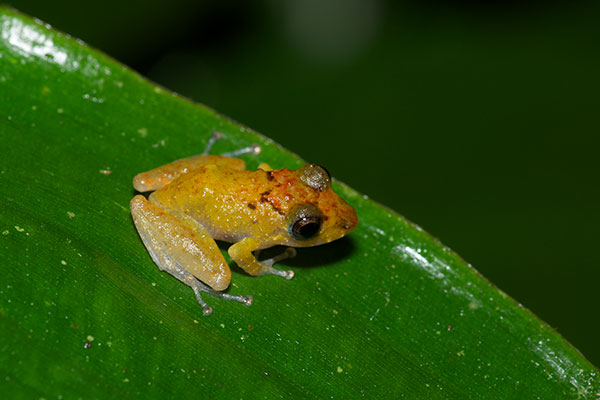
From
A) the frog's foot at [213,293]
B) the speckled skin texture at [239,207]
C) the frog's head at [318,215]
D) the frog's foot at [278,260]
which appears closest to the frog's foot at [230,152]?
the speckled skin texture at [239,207]

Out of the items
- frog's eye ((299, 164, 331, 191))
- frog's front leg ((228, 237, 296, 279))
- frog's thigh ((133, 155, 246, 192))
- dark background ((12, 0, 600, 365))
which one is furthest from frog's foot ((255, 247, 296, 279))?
dark background ((12, 0, 600, 365))

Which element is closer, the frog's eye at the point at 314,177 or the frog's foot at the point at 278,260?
the frog's foot at the point at 278,260

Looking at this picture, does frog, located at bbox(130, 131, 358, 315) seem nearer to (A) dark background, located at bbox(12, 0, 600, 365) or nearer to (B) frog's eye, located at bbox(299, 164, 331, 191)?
(B) frog's eye, located at bbox(299, 164, 331, 191)

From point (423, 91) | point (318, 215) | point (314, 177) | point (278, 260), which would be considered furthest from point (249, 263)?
point (423, 91)

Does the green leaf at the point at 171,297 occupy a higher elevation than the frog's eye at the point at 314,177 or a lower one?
lower

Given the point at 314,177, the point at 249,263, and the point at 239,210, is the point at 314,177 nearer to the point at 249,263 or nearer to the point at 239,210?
the point at 239,210

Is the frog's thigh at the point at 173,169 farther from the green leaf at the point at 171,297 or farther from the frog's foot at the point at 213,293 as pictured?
the frog's foot at the point at 213,293

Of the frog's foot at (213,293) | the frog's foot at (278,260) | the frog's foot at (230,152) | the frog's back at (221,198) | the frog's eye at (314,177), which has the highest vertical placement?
the frog's eye at (314,177)

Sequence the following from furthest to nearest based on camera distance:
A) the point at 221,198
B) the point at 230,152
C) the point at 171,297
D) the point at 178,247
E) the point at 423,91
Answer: the point at 423,91 → the point at 230,152 → the point at 221,198 → the point at 178,247 → the point at 171,297
